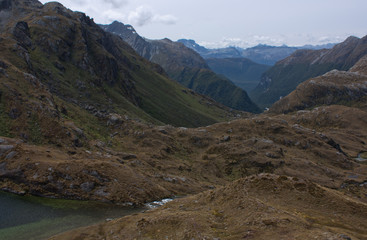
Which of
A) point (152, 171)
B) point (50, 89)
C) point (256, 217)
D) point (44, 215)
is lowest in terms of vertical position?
point (152, 171)

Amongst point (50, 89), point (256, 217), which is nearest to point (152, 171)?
point (256, 217)

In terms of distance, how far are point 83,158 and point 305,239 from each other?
201 feet

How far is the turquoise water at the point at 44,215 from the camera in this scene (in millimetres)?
46562

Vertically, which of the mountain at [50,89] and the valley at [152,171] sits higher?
the mountain at [50,89]

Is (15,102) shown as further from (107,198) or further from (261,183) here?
(261,183)

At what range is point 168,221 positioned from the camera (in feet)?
132

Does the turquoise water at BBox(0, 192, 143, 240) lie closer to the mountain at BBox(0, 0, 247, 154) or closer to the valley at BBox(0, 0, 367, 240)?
the valley at BBox(0, 0, 367, 240)

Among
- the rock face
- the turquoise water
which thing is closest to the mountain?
the turquoise water

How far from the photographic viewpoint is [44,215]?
2068 inches

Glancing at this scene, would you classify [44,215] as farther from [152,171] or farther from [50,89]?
[50,89]

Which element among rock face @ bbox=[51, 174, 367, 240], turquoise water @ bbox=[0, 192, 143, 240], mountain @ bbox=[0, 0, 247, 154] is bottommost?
turquoise water @ bbox=[0, 192, 143, 240]

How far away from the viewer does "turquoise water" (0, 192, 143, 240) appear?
46562 millimetres

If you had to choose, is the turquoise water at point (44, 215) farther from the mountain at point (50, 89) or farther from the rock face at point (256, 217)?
the mountain at point (50, 89)

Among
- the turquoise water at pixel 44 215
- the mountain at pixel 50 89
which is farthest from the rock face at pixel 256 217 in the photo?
the mountain at pixel 50 89
